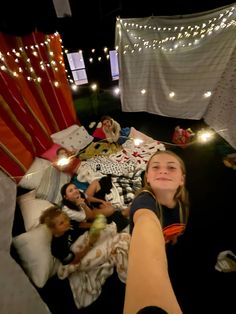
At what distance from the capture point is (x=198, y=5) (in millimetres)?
2926

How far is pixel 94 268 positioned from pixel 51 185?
1.06 metres

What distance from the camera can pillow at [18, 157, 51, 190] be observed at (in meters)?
2.14

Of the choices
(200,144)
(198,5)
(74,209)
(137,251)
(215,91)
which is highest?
(198,5)

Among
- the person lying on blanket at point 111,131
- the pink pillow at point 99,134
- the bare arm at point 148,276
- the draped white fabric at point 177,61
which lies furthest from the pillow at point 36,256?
the draped white fabric at point 177,61

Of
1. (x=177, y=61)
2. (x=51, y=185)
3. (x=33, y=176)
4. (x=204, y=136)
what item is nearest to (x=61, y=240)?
(x=51, y=185)

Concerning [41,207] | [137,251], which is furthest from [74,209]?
[137,251]

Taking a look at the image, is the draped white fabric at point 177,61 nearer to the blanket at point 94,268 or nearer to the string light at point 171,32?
the string light at point 171,32

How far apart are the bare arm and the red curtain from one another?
1875 mm

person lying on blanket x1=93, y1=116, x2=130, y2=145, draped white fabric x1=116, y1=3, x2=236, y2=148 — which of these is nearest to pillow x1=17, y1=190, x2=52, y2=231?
person lying on blanket x1=93, y1=116, x2=130, y2=145

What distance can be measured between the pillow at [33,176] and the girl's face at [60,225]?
773mm

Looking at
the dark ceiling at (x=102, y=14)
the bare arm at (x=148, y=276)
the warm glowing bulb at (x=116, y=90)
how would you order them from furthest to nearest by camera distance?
1. the warm glowing bulb at (x=116, y=90)
2. the dark ceiling at (x=102, y=14)
3. the bare arm at (x=148, y=276)

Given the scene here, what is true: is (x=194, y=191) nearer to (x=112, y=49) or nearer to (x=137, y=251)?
(x=137, y=251)

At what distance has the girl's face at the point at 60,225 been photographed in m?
1.53

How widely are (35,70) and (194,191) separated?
2839 mm
